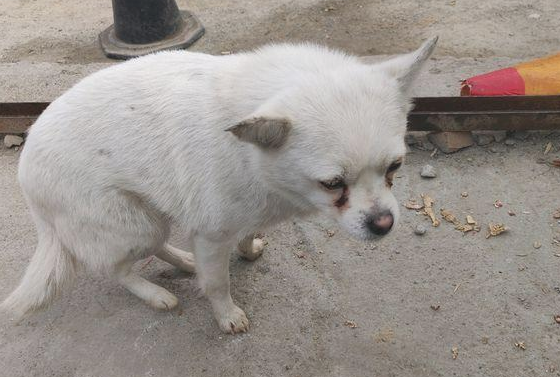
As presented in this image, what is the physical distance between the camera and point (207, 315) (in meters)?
2.75

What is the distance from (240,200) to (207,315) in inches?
35.2

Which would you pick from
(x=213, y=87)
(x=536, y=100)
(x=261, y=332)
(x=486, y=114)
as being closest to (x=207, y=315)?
(x=261, y=332)

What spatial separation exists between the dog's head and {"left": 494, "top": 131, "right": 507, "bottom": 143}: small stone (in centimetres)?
175

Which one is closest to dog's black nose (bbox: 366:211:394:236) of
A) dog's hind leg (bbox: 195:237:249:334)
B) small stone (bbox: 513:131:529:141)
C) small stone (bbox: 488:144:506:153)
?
dog's hind leg (bbox: 195:237:249:334)

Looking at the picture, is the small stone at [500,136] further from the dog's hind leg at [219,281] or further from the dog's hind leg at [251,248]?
the dog's hind leg at [219,281]

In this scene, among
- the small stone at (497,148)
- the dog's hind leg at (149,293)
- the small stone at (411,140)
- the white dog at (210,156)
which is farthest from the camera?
the small stone at (411,140)

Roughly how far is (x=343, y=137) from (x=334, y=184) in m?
0.20

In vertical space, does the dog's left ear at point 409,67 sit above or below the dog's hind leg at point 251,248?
above

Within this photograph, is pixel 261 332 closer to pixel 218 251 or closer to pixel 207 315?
pixel 207 315

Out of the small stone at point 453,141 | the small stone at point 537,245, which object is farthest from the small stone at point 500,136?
the small stone at point 537,245

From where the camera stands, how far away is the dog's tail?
2469mm

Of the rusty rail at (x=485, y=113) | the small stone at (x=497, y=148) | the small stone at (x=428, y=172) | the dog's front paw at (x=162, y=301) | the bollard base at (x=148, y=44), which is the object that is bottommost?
the dog's front paw at (x=162, y=301)

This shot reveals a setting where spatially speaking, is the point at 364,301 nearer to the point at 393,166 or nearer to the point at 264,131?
the point at 393,166

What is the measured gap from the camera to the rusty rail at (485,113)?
3.33m
